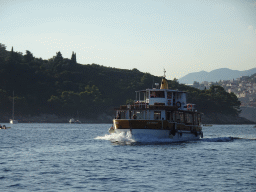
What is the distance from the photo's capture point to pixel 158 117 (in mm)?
51906

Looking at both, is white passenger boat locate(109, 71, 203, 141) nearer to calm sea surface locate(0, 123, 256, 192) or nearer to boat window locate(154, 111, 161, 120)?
boat window locate(154, 111, 161, 120)

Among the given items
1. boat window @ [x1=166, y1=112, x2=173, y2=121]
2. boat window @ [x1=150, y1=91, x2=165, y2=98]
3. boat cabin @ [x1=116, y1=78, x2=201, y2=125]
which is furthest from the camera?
boat window @ [x1=150, y1=91, x2=165, y2=98]

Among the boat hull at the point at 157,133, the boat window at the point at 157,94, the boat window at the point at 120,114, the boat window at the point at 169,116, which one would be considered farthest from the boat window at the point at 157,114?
the boat window at the point at 120,114

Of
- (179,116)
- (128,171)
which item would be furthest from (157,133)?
(128,171)

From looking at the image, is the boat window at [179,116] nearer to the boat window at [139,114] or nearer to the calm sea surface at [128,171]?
the boat window at [139,114]

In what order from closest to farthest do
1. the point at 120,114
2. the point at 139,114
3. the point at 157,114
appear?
the point at 157,114 < the point at 139,114 < the point at 120,114

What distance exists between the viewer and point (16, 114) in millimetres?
186625

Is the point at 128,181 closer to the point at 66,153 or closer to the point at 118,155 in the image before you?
the point at 118,155

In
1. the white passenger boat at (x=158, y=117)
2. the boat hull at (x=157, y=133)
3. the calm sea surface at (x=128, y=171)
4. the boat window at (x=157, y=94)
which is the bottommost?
the calm sea surface at (x=128, y=171)

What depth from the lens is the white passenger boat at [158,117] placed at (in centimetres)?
4891

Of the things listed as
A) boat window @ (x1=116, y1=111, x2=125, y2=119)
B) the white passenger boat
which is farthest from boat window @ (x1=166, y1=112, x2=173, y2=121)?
boat window @ (x1=116, y1=111, x2=125, y2=119)

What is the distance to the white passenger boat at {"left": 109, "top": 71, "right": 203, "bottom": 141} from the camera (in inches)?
1925

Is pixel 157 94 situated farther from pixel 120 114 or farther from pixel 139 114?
pixel 120 114

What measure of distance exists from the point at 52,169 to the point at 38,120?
551ft
